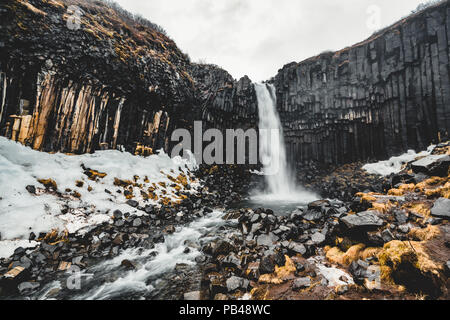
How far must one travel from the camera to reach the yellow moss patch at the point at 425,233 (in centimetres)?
448

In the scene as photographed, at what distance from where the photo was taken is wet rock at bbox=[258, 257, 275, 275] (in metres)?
4.99

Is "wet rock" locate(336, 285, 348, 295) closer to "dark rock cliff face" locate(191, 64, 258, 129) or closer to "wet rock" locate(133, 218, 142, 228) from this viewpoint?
"wet rock" locate(133, 218, 142, 228)

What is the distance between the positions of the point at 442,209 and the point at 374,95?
22501 mm

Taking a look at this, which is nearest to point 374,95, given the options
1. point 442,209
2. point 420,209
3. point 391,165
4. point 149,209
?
point 391,165

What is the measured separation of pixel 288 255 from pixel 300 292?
5.82 feet

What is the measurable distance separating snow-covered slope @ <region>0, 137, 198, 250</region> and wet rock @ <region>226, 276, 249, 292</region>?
7.42 metres

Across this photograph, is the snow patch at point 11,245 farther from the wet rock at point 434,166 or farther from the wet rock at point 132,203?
the wet rock at point 434,166

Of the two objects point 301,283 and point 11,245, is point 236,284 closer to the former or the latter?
point 301,283

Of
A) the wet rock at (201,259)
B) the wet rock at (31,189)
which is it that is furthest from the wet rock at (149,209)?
the wet rock at (201,259)

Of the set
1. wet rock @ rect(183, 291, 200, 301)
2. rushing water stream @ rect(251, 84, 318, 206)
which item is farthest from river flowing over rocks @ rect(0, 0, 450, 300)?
rushing water stream @ rect(251, 84, 318, 206)

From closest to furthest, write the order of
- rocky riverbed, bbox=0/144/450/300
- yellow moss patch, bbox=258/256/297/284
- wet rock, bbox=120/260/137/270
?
rocky riverbed, bbox=0/144/450/300 → yellow moss patch, bbox=258/256/297/284 → wet rock, bbox=120/260/137/270
